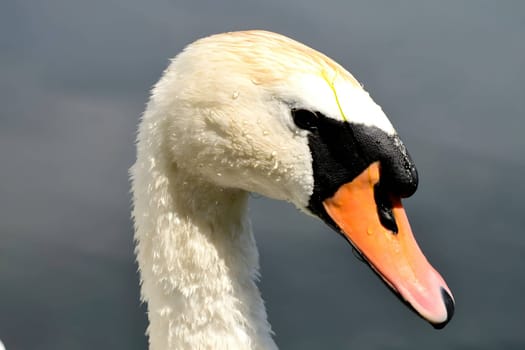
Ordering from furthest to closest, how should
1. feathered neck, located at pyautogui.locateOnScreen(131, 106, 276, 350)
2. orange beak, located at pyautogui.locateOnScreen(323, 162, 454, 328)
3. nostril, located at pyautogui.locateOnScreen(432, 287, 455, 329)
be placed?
feathered neck, located at pyautogui.locateOnScreen(131, 106, 276, 350), orange beak, located at pyautogui.locateOnScreen(323, 162, 454, 328), nostril, located at pyautogui.locateOnScreen(432, 287, 455, 329)

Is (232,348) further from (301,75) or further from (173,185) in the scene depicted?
(301,75)

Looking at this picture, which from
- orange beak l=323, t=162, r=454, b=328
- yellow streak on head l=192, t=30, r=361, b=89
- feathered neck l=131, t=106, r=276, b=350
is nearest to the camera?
orange beak l=323, t=162, r=454, b=328

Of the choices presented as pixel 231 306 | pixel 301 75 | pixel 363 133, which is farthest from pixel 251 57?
pixel 231 306

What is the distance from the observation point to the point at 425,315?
5.72 metres

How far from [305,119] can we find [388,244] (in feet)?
2.77

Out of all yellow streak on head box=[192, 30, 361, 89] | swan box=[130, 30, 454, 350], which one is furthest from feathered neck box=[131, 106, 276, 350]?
yellow streak on head box=[192, 30, 361, 89]

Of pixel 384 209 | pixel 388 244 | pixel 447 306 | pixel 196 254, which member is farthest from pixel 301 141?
pixel 447 306

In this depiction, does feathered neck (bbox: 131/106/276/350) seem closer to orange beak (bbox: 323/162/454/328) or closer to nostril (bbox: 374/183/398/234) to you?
orange beak (bbox: 323/162/454/328)

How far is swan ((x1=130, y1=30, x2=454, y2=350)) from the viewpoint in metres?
5.94

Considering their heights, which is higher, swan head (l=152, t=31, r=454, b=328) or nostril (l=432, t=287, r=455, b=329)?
swan head (l=152, t=31, r=454, b=328)

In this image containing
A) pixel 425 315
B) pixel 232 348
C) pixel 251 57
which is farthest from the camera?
pixel 232 348

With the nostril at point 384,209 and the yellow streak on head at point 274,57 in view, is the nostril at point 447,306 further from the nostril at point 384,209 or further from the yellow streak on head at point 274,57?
the yellow streak on head at point 274,57

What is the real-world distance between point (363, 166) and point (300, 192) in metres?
0.47

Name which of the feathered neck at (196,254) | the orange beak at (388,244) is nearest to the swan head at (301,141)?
the orange beak at (388,244)
